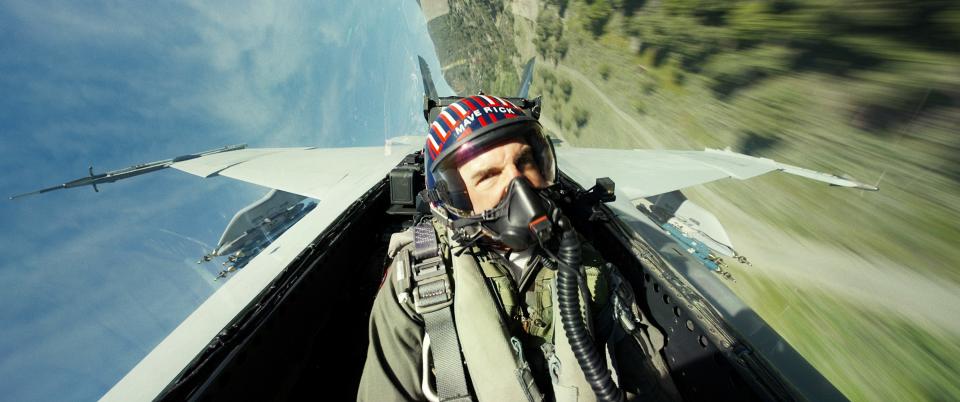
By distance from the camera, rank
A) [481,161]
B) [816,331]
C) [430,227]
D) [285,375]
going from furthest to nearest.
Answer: [816,331] → [430,227] → [481,161] → [285,375]

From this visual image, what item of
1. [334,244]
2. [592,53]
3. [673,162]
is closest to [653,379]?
[334,244]

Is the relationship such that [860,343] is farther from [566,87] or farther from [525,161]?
[566,87]

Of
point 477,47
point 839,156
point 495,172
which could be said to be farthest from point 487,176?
point 477,47

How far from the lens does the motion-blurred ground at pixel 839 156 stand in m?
1.73

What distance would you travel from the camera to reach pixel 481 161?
1.40 m

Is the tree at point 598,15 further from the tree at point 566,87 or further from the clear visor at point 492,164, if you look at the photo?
the clear visor at point 492,164

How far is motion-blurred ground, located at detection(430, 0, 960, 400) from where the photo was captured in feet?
5.66

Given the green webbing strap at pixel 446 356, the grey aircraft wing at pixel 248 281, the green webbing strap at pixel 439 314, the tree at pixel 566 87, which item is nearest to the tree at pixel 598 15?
the tree at pixel 566 87

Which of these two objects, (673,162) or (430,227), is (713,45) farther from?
(430,227)

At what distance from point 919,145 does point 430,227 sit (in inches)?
109

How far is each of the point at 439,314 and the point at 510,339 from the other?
0.29m

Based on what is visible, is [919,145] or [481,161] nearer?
[481,161]

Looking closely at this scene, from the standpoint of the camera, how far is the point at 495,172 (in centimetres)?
140

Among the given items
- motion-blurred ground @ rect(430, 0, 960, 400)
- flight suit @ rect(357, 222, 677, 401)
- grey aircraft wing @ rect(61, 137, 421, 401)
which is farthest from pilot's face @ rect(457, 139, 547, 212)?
motion-blurred ground @ rect(430, 0, 960, 400)
